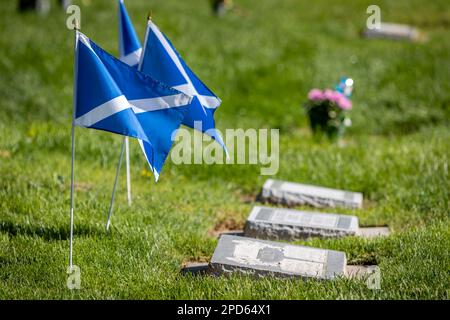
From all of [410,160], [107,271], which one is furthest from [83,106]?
[410,160]

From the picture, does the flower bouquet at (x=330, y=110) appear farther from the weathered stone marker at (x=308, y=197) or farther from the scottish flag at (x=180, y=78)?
the scottish flag at (x=180, y=78)

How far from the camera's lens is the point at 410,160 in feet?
25.2

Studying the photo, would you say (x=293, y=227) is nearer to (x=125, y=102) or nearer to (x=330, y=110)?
(x=125, y=102)

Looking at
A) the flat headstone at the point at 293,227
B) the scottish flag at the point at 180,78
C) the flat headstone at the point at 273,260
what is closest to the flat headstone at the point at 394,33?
the flat headstone at the point at 293,227

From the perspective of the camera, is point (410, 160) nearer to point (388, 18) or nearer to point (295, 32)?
point (295, 32)

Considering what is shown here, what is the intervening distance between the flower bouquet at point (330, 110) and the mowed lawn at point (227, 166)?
337mm

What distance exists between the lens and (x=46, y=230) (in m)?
5.42

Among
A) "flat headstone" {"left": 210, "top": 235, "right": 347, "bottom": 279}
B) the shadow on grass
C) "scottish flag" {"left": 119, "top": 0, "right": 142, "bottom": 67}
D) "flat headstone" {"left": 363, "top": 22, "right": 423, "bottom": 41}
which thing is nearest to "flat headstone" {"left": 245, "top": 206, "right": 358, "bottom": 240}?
"flat headstone" {"left": 210, "top": 235, "right": 347, "bottom": 279}

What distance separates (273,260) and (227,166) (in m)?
3.04

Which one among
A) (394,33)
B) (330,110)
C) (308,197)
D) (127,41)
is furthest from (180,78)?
(394,33)

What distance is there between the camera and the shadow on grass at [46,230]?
5328 millimetres

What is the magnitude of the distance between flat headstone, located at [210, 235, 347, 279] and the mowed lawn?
4.0 inches

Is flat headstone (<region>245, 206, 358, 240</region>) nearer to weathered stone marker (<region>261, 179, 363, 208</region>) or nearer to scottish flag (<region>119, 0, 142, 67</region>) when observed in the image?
weathered stone marker (<region>261, 179, 363, 208</region>)

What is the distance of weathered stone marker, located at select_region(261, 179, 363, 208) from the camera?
22.1ft
